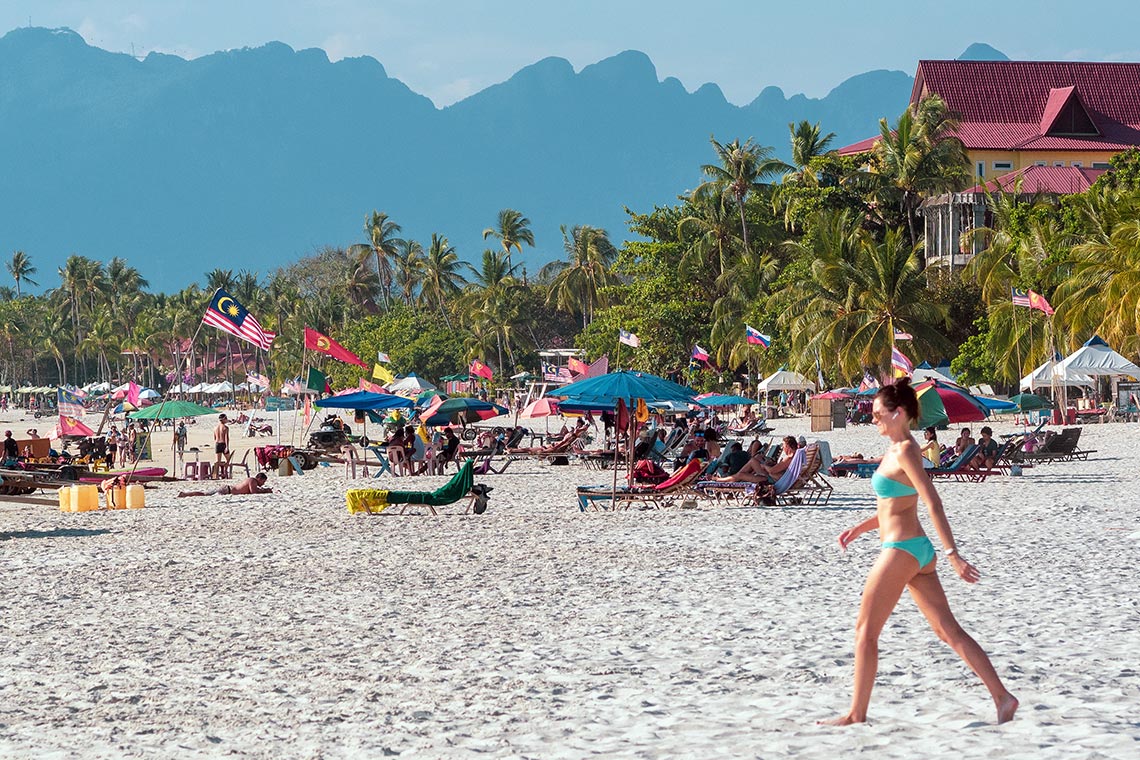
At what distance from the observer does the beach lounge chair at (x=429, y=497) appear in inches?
641

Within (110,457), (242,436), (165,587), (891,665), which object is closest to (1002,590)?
(891,665)

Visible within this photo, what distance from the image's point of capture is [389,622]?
883 centimetres

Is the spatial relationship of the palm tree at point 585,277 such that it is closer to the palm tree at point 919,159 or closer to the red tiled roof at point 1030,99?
the red tiled roof at point 1030,99

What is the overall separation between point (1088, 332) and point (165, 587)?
3556 cm

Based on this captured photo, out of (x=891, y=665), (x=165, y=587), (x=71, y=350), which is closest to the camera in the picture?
(x=891, y=665)

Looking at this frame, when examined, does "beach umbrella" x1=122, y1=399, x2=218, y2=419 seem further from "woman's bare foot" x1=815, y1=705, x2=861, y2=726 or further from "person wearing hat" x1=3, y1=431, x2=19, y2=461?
"woman's bare foot" x1=815, y1=705, x2=861, y2=726

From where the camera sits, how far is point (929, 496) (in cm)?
531

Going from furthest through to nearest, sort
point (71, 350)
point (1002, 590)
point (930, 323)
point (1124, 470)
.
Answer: point (71, 350), point (930, 323), point (1124, 470), point (1002, 590)

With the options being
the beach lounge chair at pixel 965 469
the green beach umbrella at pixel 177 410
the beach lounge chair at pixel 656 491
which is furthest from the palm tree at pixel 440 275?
the beach lounge chair at pixel 656 491

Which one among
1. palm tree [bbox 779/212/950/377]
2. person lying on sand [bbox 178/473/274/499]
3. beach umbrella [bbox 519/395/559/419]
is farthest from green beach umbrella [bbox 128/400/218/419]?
palm tree [bbox 779/212/950/377]

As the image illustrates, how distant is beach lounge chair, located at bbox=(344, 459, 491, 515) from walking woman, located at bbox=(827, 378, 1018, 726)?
11039 mm

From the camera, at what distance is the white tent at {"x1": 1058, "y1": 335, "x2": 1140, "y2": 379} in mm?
34250

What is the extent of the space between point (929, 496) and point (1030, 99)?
7489 centimetres

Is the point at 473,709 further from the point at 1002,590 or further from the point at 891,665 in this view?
the point at 1002,590
